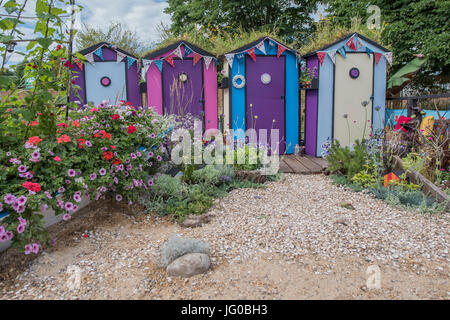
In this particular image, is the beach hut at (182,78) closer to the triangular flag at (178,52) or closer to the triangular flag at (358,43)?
the triangular flag at (178,52)

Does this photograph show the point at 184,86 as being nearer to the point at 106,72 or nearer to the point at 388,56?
the point at 106,72

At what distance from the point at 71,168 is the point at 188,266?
1.18 meters

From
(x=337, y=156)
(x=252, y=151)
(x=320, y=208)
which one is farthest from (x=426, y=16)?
(x=320, y=208)

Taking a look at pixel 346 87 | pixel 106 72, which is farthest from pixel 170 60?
pixel 346 87

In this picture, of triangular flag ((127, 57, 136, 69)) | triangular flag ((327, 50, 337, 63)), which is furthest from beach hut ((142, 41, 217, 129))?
triangular flag ((327, 50, 337, 63))

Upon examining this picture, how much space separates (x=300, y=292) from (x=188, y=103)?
4.74m

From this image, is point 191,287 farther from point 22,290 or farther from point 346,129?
point 346,129

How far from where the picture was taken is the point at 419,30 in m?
10.8

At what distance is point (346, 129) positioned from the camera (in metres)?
5.88

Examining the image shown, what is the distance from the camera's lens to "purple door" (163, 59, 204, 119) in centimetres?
600

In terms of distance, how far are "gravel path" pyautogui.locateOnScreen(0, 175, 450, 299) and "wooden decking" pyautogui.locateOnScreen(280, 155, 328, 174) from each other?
146 centimetres

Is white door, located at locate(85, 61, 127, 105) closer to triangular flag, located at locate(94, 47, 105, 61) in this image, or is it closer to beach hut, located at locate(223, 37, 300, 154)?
triangular flag, located at locate(94, 47, 105, 61)

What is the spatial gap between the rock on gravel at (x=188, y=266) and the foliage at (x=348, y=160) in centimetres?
275
